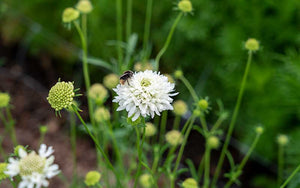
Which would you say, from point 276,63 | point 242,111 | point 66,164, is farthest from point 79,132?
point 276,63

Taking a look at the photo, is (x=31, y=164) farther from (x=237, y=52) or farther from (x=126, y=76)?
(x=237, y=52)

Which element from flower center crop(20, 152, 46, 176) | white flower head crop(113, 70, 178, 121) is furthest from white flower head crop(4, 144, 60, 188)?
white flower head crop(113, 70, 178, 121)

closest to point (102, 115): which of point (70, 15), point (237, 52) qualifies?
point (70, 15)

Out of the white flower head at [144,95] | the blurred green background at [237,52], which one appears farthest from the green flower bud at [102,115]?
the white flower head at [144,95]

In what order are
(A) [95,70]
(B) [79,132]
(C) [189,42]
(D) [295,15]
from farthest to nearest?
(A) [95,70] → (B) [79,132] → (C) [189,42] → (D) [295,15]

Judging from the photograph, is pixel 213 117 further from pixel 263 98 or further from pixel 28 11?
pixel 28 11

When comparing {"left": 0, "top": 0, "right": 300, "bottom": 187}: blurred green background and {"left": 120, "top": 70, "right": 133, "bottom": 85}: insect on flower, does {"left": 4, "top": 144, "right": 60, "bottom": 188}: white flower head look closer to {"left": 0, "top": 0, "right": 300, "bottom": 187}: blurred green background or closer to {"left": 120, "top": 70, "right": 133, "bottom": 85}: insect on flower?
{"left": 120, "top": 70, "right": 133, "bottom": 85}: insect on flower

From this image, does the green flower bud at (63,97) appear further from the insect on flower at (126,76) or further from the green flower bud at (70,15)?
the green flower bud at (70,15)
